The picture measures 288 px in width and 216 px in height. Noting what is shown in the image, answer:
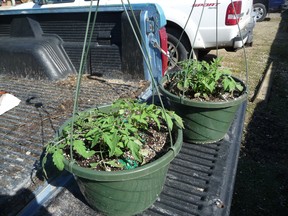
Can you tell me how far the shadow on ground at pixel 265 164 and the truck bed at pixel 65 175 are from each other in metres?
0.74

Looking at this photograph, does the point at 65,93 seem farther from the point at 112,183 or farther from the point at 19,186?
the point at 112,183

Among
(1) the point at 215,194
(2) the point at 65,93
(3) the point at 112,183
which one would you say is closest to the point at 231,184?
(1) the point at 215,194

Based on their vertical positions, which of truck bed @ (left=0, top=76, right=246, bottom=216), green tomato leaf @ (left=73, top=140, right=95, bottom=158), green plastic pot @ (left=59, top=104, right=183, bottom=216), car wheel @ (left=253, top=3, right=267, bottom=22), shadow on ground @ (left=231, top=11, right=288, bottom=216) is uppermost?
green tomato leaf @ (left=73, top=140, right=95, bottom=158)

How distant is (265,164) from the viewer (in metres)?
2.90

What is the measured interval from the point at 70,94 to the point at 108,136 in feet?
5.42

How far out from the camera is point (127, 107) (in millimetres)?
1713

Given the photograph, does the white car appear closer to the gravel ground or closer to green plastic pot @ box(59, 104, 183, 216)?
the gravel ground

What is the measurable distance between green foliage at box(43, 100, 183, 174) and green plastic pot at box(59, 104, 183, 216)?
3.5 inches

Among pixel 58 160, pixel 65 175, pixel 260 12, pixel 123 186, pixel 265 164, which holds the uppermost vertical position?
pixel 58 160

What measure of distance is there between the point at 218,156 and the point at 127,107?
69cm

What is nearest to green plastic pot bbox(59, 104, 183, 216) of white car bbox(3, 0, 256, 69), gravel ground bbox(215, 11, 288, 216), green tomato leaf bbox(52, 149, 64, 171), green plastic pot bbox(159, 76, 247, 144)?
green tomato leaf bbox(52, 149, 64, 171)

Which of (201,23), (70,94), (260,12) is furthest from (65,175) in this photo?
(260,12)

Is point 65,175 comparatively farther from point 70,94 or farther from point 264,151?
point 264,151

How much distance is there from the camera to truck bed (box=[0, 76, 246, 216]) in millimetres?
1509
